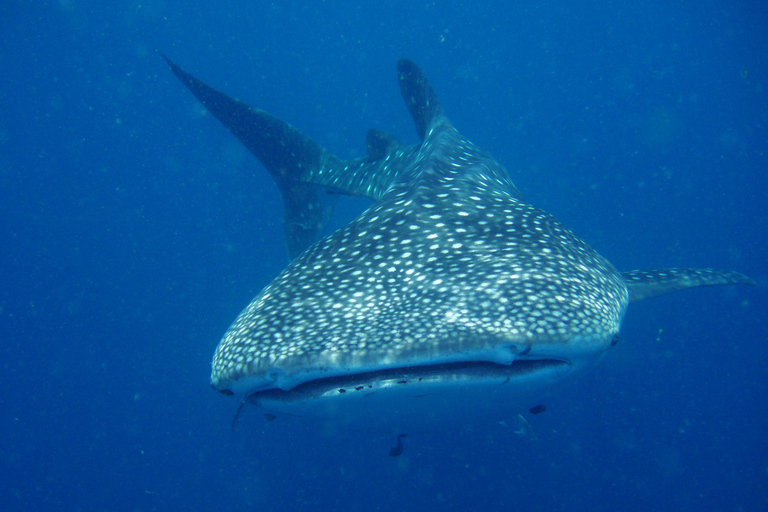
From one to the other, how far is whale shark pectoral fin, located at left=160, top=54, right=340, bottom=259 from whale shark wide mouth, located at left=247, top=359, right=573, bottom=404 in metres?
6.15

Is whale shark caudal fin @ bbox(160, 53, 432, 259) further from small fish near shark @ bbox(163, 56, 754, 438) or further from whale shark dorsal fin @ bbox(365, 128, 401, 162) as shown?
small fish near shark @ bbox(163, 56, 754, 438)

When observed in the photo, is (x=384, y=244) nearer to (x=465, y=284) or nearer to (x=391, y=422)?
(x=465, y=284)

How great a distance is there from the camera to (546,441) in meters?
9.59

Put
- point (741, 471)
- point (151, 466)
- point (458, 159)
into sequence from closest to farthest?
point (458, 159) < point (741, 471) < point (151, 466)

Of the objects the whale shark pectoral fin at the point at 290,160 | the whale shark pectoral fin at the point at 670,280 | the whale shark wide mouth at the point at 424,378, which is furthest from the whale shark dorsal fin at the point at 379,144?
the whale shark wide mouth at the point at 424,378

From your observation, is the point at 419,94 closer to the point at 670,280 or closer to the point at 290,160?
the point at 290,160

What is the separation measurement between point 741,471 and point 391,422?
13.7 metres

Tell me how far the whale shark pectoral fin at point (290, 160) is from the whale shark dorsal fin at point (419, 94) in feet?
6.81

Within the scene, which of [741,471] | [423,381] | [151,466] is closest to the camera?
[423,381]

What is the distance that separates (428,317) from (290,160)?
698cm

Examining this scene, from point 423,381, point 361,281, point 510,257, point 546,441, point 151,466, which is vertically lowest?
point 151,466

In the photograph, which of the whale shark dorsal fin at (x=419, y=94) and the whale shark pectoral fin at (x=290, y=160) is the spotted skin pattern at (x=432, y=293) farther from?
the whale shark pectoral fin at (x=290, y=160)

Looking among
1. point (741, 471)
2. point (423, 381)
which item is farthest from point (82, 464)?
point (741, 471)

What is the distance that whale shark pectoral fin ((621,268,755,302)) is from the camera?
431 cm
